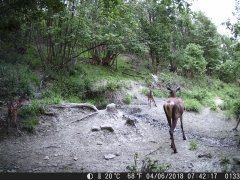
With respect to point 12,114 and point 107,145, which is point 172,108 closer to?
point 107,145

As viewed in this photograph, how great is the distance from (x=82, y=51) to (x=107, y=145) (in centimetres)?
1397

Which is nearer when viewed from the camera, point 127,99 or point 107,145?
point 107,145

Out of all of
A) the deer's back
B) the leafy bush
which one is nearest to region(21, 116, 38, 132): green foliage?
the deer's back

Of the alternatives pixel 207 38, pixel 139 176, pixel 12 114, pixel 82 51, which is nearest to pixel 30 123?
pixel 12 114

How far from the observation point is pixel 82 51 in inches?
933

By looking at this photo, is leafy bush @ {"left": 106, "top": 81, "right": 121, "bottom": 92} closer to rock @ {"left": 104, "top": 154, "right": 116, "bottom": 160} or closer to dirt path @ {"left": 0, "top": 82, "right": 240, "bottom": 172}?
dirt path @ {"left": 0, "top": 82, "right": 240, "bottom": 172}

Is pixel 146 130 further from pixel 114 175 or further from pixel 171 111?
pixel 114 175

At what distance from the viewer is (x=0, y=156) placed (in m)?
9.02

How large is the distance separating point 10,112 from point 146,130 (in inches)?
219

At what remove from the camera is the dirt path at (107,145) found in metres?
8.67

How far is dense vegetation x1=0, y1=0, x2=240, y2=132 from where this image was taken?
41.4ft

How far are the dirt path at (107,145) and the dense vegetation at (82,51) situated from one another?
132 cm

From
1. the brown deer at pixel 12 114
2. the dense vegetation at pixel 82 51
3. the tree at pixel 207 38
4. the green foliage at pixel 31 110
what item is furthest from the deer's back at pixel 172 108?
the tree at pixel 207 38

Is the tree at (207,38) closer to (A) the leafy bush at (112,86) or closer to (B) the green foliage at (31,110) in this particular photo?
(A) the leafy bush at (112,86)
